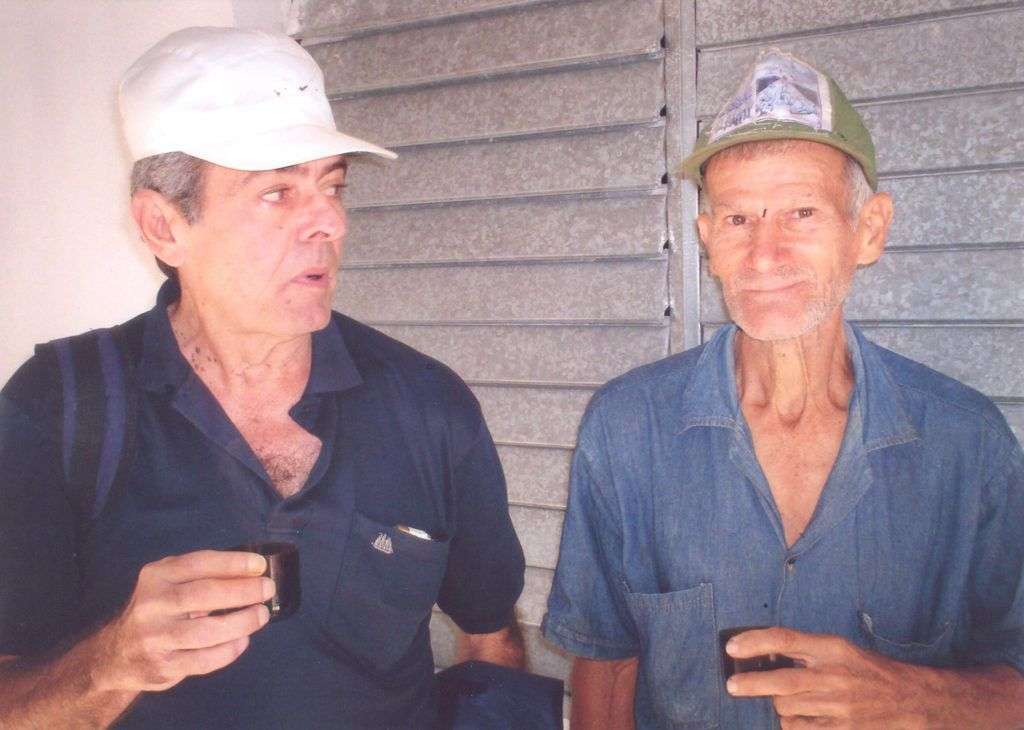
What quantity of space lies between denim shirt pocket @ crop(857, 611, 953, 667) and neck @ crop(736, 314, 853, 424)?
56cm

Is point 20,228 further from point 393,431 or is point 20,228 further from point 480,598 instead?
point 480,598

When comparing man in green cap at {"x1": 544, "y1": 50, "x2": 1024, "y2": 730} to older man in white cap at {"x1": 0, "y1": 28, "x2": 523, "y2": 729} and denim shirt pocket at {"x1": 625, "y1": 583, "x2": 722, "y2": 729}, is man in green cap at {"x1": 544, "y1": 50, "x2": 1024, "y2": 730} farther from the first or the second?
older man in white cap at {"x1": 0, "y1": 28, "x2": 523, "y2": 729}

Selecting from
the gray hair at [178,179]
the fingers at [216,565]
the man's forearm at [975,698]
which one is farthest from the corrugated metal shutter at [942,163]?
the fingers at [216,565]

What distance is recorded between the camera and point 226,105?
6.93ft

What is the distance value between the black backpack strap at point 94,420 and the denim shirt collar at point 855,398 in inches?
56.4

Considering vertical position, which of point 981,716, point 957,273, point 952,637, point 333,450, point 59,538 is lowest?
point 981,716

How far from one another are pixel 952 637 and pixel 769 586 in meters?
0.47

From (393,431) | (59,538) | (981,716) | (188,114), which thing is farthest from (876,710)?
(188,114)

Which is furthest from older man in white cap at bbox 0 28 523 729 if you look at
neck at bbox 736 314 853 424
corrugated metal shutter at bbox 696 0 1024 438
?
corrugated metal shutter at bbox 696 0 1024 438

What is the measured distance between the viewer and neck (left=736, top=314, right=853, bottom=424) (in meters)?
2.27

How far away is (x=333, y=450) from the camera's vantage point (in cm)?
217

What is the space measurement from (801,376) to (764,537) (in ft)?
1.50

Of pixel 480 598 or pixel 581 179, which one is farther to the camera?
pixel 581 179

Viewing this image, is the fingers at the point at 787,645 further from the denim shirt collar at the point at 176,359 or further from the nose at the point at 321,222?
the nose at the point at 321,222
